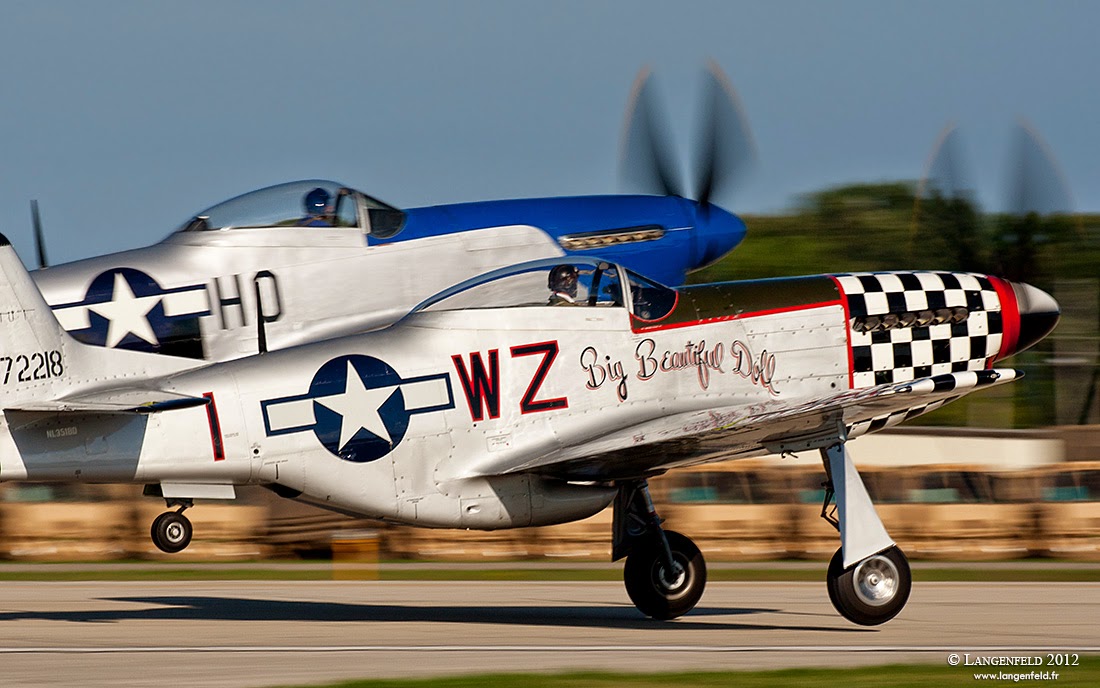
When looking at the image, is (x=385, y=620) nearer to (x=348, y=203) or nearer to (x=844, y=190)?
(x=348, y=203)

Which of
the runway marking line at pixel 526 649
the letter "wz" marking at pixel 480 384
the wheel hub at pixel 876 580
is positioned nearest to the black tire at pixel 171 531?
the runway marking line at pixel 526 649

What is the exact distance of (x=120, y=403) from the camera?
422 inches

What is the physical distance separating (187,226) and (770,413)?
556cm

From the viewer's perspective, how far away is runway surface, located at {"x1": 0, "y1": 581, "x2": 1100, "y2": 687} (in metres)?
9.41

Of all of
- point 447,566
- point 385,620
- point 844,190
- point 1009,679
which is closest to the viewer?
point 1009,679

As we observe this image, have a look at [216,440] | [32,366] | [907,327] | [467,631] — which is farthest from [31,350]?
[907,327]

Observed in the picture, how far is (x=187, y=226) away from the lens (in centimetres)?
1267

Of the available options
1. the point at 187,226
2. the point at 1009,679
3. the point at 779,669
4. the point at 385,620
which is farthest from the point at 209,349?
the point at 1009,679

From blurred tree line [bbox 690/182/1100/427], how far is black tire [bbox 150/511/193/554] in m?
7.70

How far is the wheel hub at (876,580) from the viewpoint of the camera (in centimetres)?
1098

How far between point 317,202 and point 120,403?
2.94m

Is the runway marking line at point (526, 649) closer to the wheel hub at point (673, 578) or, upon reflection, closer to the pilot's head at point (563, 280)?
the wheel hub at point (673, 578)

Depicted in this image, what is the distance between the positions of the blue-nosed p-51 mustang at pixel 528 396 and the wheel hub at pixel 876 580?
2cm

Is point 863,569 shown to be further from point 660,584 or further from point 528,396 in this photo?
point 528,396
